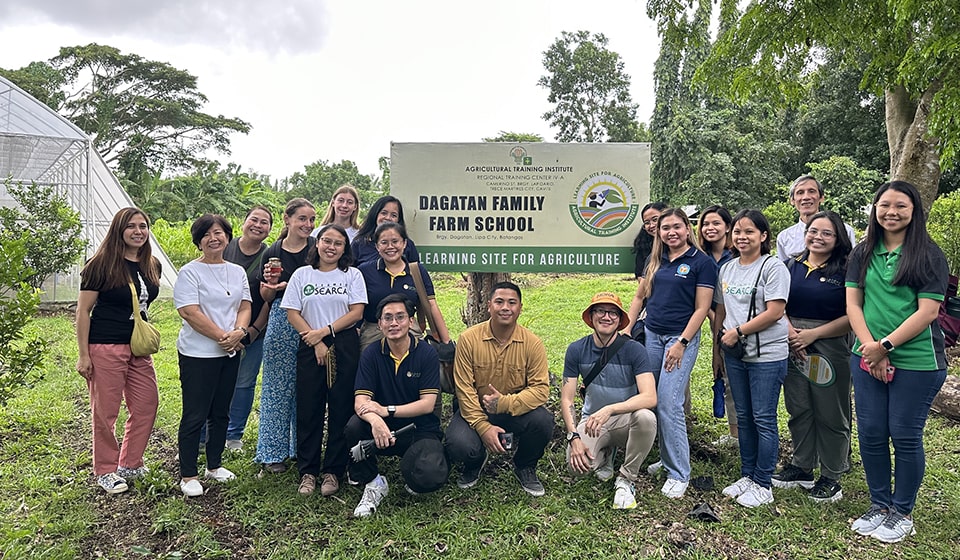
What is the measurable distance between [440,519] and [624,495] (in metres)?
1.07

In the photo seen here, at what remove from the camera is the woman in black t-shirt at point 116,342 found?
354 centimetres

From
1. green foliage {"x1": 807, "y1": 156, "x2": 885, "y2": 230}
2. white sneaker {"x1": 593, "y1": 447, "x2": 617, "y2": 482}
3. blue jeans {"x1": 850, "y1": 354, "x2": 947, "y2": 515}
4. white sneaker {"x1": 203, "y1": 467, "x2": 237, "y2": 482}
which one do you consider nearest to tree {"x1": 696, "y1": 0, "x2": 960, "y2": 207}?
blue jeans {"x1": 850, "y1": 354, "x2": 947, "y2": 515}

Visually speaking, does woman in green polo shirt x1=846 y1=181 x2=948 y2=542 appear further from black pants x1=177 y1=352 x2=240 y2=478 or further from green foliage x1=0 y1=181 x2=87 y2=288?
green foliage x1=0 y1=181 x2=87 y2=288

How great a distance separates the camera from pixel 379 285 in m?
3.89

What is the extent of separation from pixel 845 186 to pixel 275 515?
55.3 ft

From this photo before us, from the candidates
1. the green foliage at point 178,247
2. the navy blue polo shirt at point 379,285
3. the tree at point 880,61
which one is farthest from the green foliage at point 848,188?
the green foliage at point 178,247

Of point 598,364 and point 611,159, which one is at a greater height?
point 611,159

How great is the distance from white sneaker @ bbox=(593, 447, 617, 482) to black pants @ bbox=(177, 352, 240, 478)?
237 centimetres

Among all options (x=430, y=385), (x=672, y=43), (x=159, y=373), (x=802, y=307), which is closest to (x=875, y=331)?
(x=802, y=307)

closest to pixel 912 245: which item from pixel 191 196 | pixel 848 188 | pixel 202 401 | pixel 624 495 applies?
pixel 624 495

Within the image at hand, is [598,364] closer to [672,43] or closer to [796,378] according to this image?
[796,378]

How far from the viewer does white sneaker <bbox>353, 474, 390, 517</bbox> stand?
345cm

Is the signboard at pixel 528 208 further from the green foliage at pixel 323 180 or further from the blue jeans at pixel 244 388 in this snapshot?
the green foliage at pixel 323 180

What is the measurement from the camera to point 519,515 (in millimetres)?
3426
